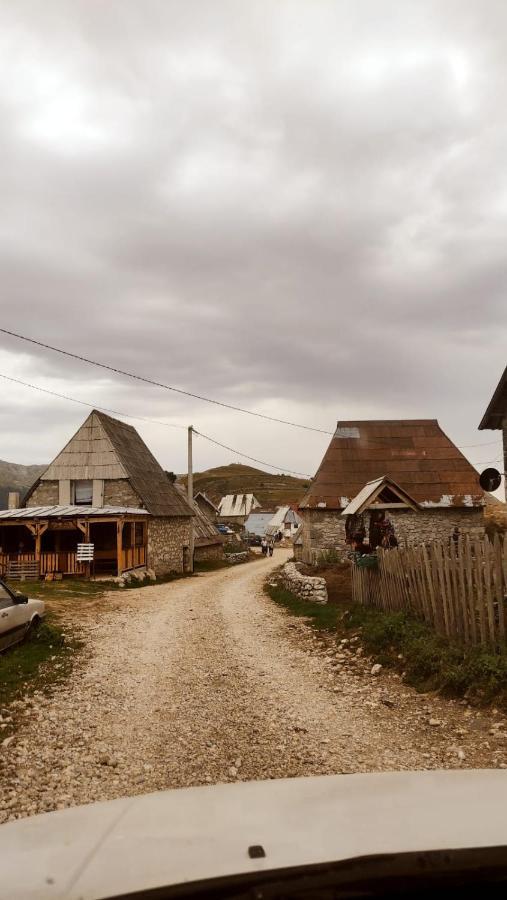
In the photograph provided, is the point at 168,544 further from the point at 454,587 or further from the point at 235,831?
the point at 235,831

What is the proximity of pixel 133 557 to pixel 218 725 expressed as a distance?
69.9 feet

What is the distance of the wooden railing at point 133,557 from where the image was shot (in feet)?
83.6

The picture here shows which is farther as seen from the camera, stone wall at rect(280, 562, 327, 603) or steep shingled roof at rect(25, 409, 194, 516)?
steep shingled roof at rect(25, 409, 194, 516)

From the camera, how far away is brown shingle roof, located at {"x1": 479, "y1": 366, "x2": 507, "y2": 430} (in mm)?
16516

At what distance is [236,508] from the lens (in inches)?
3932

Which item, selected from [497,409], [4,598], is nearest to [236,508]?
[497,409]

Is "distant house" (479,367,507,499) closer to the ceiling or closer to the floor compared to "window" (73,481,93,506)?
closer to the ceiling

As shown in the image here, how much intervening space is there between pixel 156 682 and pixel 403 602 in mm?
4711

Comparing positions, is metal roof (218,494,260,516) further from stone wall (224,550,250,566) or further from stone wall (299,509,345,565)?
stone wall (299,509,345,565)

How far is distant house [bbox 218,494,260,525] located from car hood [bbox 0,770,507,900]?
93.4 meters

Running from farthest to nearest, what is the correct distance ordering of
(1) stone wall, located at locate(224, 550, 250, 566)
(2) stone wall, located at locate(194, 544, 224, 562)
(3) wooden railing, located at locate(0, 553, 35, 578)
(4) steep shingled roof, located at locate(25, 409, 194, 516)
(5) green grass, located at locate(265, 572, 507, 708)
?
1. (1) stone wall, located at locate(224, 550, 250, 566)
2. (2) stone wall, located at locate(194, 544, 224, 562)
3. (4) steep shingled roof, located at locate(25, 409, 194, 516)
4. (3) wooden railing, located at locate(0, 553, 35, 578)
5. (5) green grass, located at locate(265, 572, 507, 708)

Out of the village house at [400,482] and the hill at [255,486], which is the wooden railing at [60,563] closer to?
the village house at [400,482]

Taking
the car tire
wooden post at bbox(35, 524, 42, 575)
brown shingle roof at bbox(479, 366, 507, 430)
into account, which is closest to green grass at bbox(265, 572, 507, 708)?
the car tire

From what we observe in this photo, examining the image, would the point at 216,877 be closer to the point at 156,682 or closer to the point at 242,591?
the point at 156,682
